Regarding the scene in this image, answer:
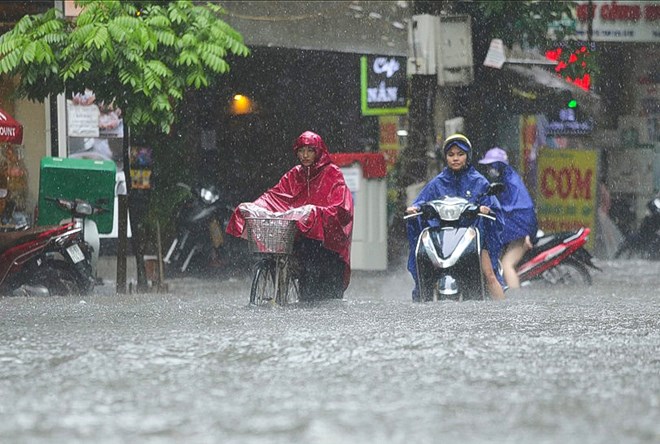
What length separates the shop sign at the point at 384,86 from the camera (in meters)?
17.5

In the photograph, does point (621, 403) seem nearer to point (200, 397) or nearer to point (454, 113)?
point (200, 397)

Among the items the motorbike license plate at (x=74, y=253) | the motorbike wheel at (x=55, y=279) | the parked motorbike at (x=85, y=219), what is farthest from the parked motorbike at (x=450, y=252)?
the parked motorbike at (x=85, y=219)

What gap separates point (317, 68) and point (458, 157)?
28.0 feet

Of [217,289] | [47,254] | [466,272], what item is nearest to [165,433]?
[466,272]

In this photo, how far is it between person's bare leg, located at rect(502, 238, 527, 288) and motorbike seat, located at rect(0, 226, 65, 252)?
15.0 ft

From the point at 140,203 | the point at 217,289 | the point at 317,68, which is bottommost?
the point at 217,289

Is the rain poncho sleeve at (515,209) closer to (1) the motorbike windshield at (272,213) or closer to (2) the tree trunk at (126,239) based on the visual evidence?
(2) the tree trunk at (126,239)

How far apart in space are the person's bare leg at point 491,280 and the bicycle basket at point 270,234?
86.7 inches

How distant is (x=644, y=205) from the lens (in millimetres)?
21344

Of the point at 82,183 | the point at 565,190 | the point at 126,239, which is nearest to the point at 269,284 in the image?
the point at 126,239

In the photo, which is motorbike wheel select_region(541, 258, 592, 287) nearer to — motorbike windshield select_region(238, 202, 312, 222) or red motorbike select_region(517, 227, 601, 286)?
red motorbike select_region(517, 227, 601, 286)

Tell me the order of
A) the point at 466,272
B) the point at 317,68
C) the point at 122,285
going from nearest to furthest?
the point at 466,272
the point at 122,285
the point at 317,68

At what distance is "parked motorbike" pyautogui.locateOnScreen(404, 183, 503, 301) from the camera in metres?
11.2

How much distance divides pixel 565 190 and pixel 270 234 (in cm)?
1119
